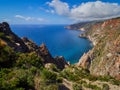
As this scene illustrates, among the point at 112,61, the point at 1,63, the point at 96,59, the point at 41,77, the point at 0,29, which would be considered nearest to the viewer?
the point at 41,77

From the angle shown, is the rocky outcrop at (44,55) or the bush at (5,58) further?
the rocky outcrop at (44,55)

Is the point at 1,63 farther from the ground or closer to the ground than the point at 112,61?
farther from the ground

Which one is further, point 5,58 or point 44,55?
point 44,55

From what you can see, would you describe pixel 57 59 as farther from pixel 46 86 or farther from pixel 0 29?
pixel 46 86

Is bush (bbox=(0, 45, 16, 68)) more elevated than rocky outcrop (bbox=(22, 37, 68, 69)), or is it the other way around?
bush (bbox=(0, 45, 16, 68))

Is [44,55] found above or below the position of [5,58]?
below

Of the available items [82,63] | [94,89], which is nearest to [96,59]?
[82,63]

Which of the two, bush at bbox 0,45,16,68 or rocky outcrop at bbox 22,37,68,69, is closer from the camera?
bush at bbox 0,45,16,68

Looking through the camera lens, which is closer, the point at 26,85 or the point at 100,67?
the point at 26,85

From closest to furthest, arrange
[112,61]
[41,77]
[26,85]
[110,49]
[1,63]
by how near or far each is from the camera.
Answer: [26,85] < [41,77] < [1,63] < [112,61] < [110,49]

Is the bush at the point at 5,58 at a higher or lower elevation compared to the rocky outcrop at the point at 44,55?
higher

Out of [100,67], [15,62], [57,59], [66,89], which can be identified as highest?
[15,62]
